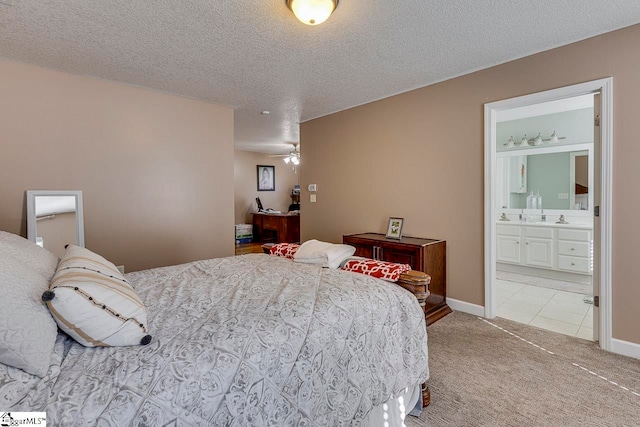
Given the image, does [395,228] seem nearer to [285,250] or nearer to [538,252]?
[285,250]

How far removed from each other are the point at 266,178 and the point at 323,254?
21.7 ft

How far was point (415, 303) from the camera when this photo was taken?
1679 millimetres

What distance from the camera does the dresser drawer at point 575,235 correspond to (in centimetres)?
412

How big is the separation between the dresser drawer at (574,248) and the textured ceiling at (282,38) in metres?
2.90

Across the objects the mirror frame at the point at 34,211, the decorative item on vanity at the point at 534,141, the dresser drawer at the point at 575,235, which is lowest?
the dresser drawer at the point at 575,235

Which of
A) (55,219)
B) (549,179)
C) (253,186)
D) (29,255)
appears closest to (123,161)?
(55,219)

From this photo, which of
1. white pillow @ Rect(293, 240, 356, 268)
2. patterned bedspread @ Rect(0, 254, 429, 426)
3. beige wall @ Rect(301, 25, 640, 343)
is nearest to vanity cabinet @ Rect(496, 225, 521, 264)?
beige wall @ Rect(301, 25, 640, 343)

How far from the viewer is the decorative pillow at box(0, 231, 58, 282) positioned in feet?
4.01

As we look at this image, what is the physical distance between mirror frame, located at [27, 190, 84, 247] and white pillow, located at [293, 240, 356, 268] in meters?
2.26

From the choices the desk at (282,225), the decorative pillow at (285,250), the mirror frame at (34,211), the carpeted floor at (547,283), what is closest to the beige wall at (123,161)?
the mirror frame at (34,211)

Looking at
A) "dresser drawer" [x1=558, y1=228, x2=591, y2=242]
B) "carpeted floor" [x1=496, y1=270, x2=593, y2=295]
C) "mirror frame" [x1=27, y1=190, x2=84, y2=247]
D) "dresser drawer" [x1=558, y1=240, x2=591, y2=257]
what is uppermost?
"mirror frame" [x1=27, y1=190, x2=84, y2=247]

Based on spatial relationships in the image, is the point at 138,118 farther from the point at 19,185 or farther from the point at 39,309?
the point at 39,309

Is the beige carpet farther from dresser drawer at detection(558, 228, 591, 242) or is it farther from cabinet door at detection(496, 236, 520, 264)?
cabinet door at detection(496, 236, 520, 264)

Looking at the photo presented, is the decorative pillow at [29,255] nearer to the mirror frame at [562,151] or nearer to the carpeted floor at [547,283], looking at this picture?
the carpeted floor at [547,283]
